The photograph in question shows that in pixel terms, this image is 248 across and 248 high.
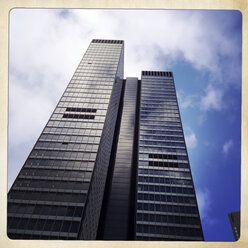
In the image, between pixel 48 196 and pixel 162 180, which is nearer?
pixel 48 196

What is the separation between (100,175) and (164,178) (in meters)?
13.6

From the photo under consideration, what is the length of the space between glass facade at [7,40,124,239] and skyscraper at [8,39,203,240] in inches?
5.0

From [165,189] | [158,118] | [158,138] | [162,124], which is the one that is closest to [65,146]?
[165,189]

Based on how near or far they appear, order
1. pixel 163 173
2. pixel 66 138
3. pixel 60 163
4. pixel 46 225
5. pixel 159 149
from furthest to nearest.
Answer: pixel 159 149
pixel 163 173
pixel 66 138
pixel 60 163
pixel 46 225

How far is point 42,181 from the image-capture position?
97.7ft

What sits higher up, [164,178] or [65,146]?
[65,146]

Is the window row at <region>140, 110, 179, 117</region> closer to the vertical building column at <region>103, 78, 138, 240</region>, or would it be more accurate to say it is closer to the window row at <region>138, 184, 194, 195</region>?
the vertical building column at <region>103, 78, 138, 240</region>

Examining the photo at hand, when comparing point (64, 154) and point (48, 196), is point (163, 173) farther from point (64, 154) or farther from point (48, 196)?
point (48, 196)

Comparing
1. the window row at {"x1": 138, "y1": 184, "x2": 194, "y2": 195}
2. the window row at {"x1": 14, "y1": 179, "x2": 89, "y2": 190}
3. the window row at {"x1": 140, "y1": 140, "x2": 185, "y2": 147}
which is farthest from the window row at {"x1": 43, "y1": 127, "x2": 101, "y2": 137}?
the window row at {"x1": 138, "y1": 184, "x2": 194, "y2": 195}

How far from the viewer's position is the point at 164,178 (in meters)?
37.1

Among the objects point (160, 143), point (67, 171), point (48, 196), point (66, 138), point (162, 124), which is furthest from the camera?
point (162, 124)

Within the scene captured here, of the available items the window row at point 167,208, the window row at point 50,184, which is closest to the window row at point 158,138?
the window row at point 167,208

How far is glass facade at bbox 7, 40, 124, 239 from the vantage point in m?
25.1

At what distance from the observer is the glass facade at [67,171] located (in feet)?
82.4
